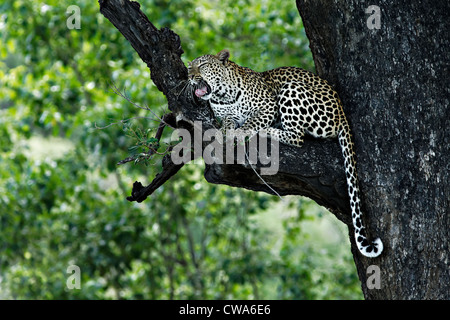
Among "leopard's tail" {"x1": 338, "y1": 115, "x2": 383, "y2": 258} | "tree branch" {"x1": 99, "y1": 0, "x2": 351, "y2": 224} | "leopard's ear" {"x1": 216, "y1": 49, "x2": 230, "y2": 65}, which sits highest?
"leopard's ear" {"x1": 216, "y1": 49, "x2": 230, "y2": 65}

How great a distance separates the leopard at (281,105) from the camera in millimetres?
4469

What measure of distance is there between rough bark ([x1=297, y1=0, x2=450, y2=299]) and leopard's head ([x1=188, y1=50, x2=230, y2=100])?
1171 millimetres

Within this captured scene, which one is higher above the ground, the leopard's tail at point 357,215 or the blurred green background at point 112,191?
the blurred green background at point 112,191

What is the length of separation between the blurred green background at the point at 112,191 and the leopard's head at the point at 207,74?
10.7ft

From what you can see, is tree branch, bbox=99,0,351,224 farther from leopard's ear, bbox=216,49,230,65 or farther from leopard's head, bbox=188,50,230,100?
leopard's ear, bbox=216,49,230,65

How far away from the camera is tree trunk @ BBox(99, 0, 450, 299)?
431 cm

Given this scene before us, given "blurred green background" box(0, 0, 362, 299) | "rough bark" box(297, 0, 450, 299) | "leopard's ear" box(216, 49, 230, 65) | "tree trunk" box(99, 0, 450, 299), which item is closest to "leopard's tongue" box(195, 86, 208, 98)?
"tree trunk" box(99, 0, 450, 299)

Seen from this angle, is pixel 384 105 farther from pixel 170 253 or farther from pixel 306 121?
pixel 170 253

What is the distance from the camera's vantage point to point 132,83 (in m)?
8.98

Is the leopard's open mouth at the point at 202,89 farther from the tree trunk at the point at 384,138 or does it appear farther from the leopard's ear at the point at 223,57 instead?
the leopard's ear at the point at 223,57

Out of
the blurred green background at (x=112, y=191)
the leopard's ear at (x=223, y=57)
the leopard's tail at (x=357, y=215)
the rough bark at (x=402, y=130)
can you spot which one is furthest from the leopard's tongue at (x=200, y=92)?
the blurred green background at (x=112, y=191)

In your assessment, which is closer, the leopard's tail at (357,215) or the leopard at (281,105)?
the leopard's tail at (357,215)

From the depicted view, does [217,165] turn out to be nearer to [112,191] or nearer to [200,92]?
[200,92]
